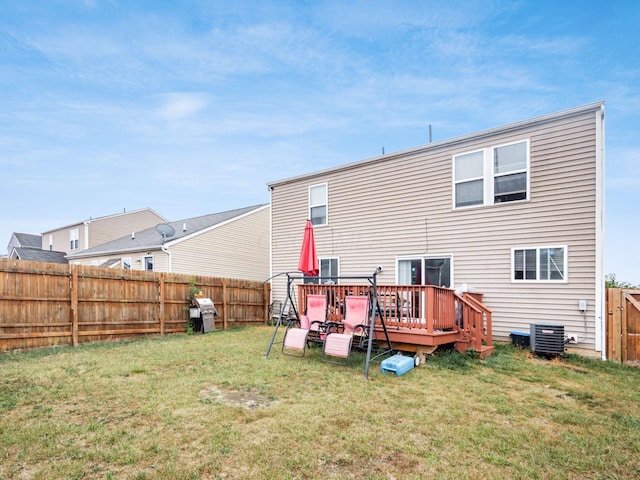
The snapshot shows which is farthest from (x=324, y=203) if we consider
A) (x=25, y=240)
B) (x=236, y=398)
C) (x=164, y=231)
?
(x=25, y=240)

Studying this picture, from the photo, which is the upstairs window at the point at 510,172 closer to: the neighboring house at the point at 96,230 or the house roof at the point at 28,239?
the neighboring house at the point at 96,230

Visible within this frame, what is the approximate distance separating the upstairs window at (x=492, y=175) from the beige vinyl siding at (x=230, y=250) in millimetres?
11064

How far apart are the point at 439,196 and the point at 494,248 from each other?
1.89 m

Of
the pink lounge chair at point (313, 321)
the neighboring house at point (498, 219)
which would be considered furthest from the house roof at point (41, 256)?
the pink lounge chair at point (313, 321)

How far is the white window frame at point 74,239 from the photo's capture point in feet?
73.1

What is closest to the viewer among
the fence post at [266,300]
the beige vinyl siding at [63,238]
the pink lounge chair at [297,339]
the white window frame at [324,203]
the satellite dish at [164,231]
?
the pink lounge chair at [297,339]

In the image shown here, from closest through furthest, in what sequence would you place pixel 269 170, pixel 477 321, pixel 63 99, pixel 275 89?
pixel 477 321
pixel 63 99
pixel 275 89
pixel 269 170

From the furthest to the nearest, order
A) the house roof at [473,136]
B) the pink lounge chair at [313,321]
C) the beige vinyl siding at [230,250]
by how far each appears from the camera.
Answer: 1. the beige vinyl siding at [230,250]
2. the house roof at [473,136]
3. the pink lounge chair at [313,321]

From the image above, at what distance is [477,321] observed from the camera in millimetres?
6809

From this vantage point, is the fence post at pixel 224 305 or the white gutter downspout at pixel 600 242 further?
the fence post at pixel 224 305

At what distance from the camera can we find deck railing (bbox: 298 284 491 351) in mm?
6055

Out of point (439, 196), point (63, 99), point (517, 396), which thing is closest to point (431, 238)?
point (439, 196)

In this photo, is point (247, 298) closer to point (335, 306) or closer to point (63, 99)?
point (335, 306)

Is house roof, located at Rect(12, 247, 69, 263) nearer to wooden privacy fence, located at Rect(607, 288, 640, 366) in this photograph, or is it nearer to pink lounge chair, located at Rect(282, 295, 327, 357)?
pink lounge chair, located at Rect(282, 295, 327, 357)
